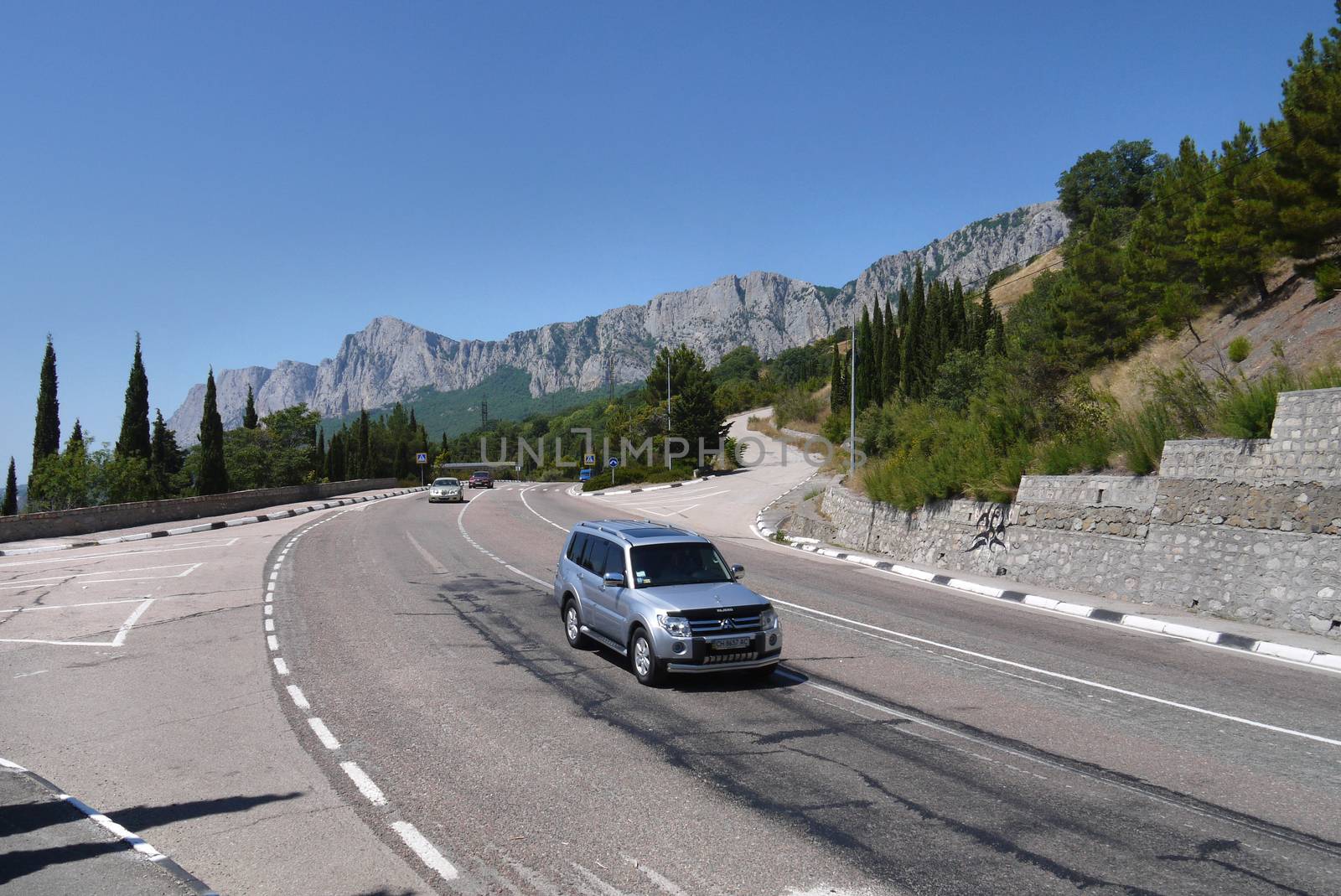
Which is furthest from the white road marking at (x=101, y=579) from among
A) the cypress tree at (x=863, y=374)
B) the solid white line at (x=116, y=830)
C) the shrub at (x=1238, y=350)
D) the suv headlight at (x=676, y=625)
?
the cypress tree at (x=863, y=374)

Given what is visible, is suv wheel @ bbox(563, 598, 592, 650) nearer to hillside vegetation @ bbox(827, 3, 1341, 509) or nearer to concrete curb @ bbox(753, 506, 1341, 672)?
concrete curb @ bbox(753, 506, 1341, 672)

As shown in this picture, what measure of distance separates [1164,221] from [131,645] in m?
35.1

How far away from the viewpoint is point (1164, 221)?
32281 mm

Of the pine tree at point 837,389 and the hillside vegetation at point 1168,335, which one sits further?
the pine tree at point 837,389

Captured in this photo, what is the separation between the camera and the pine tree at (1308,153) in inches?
788

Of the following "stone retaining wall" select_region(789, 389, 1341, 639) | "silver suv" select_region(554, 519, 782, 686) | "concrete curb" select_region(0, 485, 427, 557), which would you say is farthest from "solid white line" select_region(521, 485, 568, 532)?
"silver suv" select_region(554, 519, 782, 686)

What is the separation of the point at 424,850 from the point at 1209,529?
1377 centimetres

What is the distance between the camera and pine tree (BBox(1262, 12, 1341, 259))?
20.0 meters

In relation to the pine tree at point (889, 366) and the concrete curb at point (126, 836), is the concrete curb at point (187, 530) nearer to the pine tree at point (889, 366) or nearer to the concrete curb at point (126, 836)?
the concrete curb at point (126, 836)

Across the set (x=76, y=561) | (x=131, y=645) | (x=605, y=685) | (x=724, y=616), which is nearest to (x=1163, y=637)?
(x=724, y=616)

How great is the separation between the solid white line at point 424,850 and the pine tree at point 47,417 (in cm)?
6749

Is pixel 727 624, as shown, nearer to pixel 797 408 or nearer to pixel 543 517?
pixel 543 517

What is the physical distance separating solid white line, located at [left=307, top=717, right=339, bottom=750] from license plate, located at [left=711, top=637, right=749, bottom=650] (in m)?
3.83

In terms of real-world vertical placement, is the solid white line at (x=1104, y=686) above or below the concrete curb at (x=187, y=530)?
below
